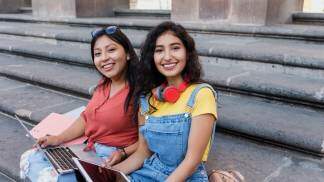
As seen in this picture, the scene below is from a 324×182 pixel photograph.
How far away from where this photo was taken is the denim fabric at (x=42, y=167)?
68.9 inches

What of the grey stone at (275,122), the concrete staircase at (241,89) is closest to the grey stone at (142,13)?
the concrete staircase at (241,89)

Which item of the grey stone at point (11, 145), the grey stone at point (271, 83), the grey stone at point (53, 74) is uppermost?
the grey stone at point (271, 83)

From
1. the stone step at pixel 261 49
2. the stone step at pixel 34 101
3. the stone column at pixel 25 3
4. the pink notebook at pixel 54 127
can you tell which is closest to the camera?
the pink notebook at pixel 54 127

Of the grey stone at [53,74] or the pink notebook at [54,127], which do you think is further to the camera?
the grey stone at [53,74]

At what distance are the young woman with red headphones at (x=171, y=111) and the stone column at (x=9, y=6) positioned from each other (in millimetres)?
6873

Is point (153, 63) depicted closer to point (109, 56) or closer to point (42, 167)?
point (109, 56)

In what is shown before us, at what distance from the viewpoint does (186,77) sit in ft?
5.80

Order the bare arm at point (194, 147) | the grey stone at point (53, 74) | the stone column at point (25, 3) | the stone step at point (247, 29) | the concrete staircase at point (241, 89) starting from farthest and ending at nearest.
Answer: the stone column at point (25, 3) → the stone step at point (247, 29) → the grey stone at point (53, 74) → the concrete staircase at point (241, 89) → the bare arm at point (194, 147)

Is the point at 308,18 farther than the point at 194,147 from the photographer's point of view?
Yes

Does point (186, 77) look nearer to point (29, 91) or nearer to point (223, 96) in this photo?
point (223, 96)

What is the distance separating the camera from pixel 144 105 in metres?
1.83

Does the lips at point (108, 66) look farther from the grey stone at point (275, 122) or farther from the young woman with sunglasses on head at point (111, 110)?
the grey stone at point (275, 122)

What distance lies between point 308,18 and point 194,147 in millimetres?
3550

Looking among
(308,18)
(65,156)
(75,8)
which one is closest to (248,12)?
(308,18)
